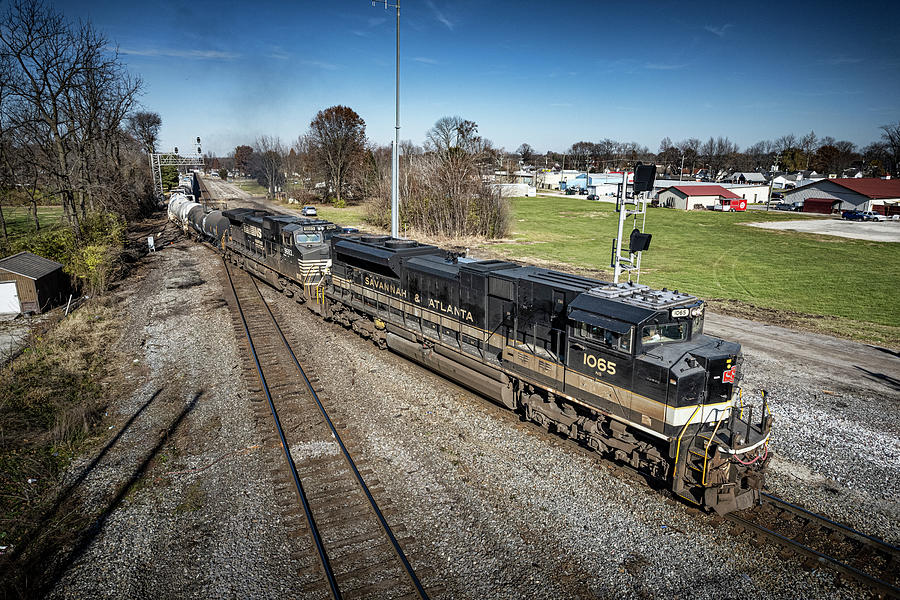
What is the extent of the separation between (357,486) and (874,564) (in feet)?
28.4

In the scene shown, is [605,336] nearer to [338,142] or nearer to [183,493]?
[183,493]

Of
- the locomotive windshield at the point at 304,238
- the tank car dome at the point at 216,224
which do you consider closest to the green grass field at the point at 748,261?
the locomotive windshield at the point at 304,238

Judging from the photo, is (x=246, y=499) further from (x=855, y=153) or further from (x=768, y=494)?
(x=855, y=153)

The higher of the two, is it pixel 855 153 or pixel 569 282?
pixel 855 153

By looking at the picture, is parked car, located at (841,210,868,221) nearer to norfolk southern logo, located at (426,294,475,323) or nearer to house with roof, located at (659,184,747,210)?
house with roof, located at (659,184,747,210)

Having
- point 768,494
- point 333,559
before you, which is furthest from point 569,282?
point 333,559

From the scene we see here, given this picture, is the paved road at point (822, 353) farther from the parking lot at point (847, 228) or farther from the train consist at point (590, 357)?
the parking lot at point (847, 228)

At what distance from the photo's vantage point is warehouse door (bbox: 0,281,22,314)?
19766 mm

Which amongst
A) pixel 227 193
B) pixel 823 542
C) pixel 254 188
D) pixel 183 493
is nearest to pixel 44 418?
pixel 183 493

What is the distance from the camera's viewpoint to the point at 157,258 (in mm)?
33812

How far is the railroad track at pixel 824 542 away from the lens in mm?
7086

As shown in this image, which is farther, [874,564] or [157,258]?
[157,258]

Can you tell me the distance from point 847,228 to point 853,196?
868 inches

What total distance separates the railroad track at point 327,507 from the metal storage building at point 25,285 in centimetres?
1291
